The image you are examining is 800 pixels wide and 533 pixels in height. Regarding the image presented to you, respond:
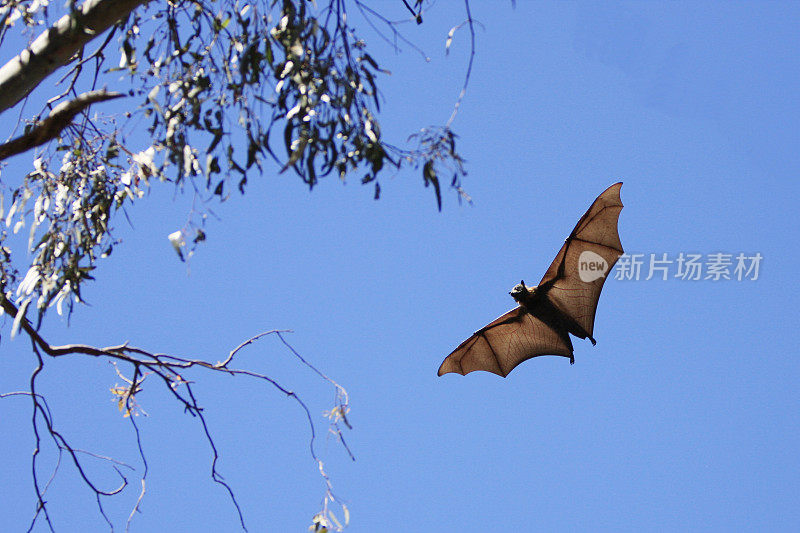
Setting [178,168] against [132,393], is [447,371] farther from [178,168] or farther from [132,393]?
[178,168]

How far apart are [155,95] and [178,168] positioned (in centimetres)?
43

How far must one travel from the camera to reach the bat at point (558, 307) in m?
7.18

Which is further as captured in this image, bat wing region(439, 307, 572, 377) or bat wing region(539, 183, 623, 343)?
bat wing region(439, 307, 572, 377)

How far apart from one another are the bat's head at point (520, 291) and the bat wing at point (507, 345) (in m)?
0.28

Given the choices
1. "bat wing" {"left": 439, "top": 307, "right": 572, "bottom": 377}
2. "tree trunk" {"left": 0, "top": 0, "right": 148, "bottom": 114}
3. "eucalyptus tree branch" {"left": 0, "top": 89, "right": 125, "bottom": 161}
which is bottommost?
"eucalyptus tree branch" {"left": 0, "top": 89, "right": 125, "bottom": 161}

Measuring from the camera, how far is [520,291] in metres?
7.30

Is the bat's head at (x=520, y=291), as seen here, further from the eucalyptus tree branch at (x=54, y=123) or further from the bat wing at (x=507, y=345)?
the eucalyptus tree branch at (x=54, y=123)

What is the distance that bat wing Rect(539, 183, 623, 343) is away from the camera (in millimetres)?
7133

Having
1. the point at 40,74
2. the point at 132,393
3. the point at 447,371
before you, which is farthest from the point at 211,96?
the point at 447,371

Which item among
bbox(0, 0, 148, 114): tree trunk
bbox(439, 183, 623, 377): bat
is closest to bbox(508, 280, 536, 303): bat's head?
bbox(439, 183, 623, 377): bat

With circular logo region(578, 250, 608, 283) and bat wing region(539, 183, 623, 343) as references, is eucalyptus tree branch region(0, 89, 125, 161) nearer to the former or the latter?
bat wing region(539, 183, 623, 343)

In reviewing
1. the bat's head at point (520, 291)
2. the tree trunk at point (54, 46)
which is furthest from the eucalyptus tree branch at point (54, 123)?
the bat's head at point (520, 291)

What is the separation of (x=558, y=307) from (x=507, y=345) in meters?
0.80

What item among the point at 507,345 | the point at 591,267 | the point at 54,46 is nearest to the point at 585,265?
the point at 591,267
